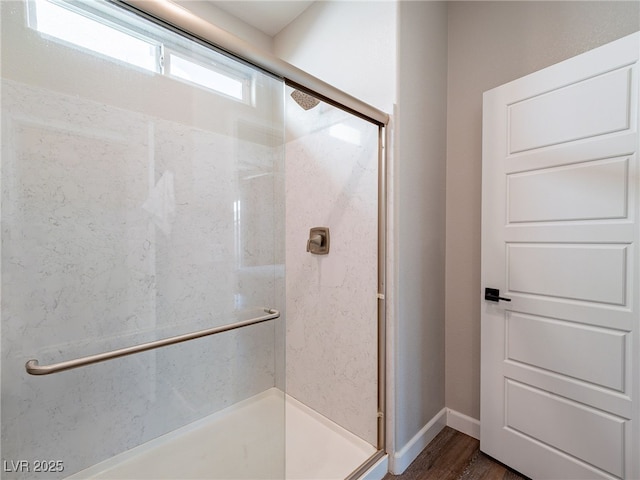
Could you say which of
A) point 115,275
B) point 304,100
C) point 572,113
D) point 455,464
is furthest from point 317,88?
point 455,464

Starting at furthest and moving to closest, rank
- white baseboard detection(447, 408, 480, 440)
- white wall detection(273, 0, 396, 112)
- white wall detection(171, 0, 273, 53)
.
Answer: white wall detection(171, 0, 273, 53) < white baseboard detection(447, 408, 480, 440) < white wall detection(273, 0, 396, 112)

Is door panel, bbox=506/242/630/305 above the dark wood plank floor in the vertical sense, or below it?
above

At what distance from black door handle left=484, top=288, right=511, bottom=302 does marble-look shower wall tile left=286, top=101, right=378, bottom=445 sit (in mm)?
603

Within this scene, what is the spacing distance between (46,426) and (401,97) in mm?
2225

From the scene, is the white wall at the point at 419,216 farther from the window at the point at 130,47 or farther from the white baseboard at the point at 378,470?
the window at the point at 130,47

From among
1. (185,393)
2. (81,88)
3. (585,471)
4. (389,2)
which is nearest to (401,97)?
(389,2)

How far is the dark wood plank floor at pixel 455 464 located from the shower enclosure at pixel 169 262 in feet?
0.84

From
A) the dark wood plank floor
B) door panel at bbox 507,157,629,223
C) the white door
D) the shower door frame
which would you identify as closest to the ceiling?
the shower door frame

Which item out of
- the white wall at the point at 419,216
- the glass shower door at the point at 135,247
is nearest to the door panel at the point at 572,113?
the white wall at the point at 419,216

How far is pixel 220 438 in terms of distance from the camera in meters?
1.53

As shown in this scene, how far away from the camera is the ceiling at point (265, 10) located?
185cm

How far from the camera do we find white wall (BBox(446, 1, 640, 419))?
57.4 inches

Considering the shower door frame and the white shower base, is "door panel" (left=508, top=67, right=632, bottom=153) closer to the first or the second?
the shower door frame

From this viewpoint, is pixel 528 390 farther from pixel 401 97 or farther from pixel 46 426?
pixel 46 426
